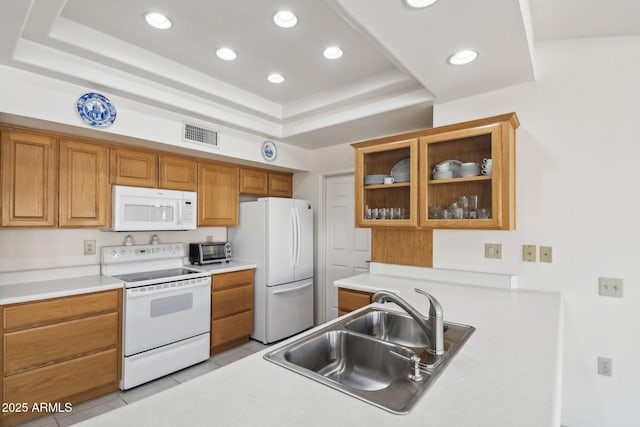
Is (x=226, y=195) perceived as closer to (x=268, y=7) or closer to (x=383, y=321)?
(x=268, y=7)

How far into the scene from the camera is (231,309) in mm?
3379

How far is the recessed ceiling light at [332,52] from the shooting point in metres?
2.25

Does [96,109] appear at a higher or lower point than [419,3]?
lower

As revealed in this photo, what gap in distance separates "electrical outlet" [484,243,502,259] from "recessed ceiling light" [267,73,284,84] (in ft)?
7.05

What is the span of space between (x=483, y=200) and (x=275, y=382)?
1924mm

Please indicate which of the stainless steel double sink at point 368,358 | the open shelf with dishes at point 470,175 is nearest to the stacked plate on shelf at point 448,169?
the open shelf with dishes at point 470,175

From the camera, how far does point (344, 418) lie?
79cm

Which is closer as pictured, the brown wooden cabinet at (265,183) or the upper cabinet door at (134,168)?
the upper cabinet door at (134,168)

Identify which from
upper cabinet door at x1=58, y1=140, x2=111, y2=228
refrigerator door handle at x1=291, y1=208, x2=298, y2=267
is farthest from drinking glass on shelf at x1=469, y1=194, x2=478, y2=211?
upper cabinet door at x1=58, y1=140, x2=111, y2=228

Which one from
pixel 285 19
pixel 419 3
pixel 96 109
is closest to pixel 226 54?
pixel 285 19

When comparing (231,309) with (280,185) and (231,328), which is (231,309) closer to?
(231,328)

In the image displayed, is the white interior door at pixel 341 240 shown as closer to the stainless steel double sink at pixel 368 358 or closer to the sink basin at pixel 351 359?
the stainless steel double sink at pixel 368 358

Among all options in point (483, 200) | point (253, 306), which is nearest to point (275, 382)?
point (483, 200)

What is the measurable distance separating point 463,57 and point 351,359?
1.82 meters
